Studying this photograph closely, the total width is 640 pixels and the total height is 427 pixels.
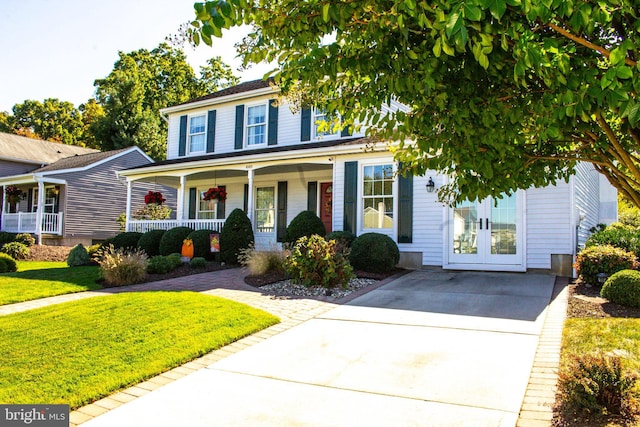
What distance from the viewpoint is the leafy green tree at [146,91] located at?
101 ft

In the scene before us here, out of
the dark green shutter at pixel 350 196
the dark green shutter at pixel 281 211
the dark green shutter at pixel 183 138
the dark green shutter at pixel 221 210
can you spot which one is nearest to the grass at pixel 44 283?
the dark green shutter at pixel 221 210

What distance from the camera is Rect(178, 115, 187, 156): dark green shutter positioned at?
1814 centimetres

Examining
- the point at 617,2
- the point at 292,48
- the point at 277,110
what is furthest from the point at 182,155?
the point at 617,2

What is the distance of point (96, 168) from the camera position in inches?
914

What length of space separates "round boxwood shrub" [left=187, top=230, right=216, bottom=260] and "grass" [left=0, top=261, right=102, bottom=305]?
2865mm

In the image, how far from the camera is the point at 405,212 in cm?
1226

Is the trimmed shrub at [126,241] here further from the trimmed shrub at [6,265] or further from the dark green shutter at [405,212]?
the dark green shutter at [405,212]

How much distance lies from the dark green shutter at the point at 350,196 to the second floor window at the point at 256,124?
4.58 meters

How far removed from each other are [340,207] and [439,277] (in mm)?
3991

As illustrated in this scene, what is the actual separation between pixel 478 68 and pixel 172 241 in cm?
1271

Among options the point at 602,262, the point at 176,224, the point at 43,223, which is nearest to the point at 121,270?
the point at 176,224

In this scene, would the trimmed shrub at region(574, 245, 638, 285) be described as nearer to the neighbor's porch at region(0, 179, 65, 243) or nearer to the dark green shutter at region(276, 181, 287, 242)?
the dark green shutter at region(276, 181, 287, 242)

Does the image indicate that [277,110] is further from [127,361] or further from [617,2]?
[617,2]

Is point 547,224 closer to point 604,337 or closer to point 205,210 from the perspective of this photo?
point 604,337
